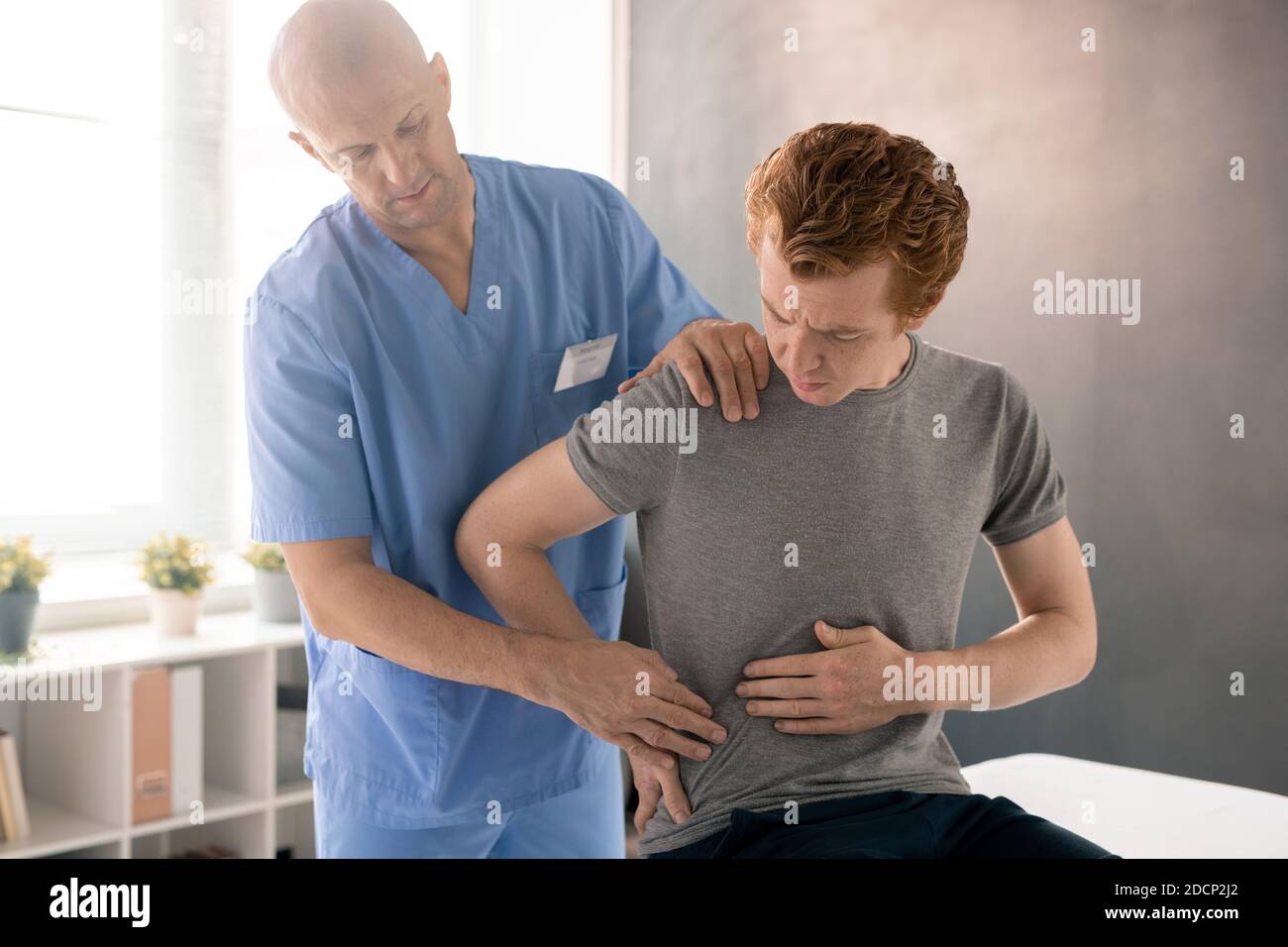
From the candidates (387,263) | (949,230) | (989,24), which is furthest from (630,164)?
(949,230)

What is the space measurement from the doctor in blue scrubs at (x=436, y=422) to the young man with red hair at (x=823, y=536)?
A: 0.06 metres

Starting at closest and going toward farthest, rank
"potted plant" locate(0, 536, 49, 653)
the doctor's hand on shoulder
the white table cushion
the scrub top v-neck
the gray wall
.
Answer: the doctor's hand on shoulder, the scrub top v-neck, the white table cushion, the gray wall, "potted plant" locate(0, 536, 49, 653)

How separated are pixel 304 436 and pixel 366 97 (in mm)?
385

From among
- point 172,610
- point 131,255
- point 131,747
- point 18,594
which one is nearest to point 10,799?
point 131,747

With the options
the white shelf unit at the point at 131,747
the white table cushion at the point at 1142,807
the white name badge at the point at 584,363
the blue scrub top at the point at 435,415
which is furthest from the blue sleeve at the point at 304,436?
the white shelf unit at the point at 131,747

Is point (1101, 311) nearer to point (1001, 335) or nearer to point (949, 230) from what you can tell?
point (1001, 335)

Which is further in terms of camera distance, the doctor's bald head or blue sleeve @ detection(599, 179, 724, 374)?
blue sleeve @ detection(599, 179, 724, 374)

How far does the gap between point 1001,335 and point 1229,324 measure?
0.52 meters

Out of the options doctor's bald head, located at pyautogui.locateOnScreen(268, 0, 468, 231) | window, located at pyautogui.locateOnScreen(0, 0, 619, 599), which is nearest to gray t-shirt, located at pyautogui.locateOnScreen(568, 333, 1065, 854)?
doctor's bald head, located at pyautogui.locateOnScreen(268, 0, 468, 231)

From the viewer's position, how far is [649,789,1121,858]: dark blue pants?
110 cm

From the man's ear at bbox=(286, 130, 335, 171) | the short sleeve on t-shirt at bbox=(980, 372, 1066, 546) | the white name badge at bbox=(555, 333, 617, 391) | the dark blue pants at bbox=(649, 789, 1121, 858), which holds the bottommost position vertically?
the dark blue pants at bbox=(649, 789, 1121, 858)

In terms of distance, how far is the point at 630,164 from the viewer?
12.1ft

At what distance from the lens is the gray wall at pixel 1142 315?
2328mm

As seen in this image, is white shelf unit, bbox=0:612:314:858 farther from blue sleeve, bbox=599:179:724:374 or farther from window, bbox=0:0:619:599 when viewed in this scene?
blue sleeve, bbox=599:179:724:374
